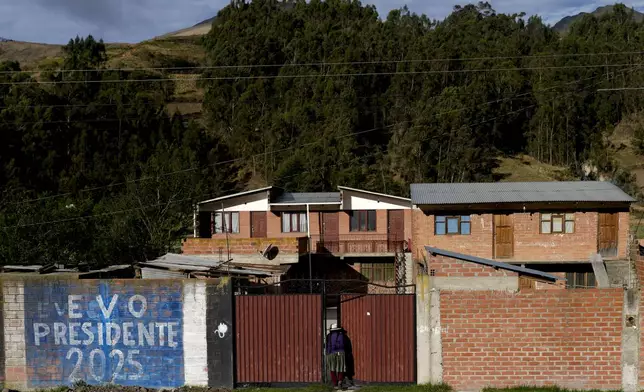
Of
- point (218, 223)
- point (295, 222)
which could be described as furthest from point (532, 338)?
point (218, 223)

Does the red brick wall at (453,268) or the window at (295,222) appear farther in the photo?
the window at (295,222)

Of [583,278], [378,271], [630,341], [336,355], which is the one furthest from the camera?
[378,271]

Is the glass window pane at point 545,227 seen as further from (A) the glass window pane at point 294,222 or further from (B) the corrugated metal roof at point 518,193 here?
(A) the glass window pane at point 294,222

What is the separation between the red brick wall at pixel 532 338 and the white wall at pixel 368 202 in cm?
2281

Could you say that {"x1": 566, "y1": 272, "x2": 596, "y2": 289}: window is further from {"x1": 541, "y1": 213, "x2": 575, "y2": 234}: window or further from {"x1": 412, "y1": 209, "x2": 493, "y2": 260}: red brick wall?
{"x1": 412, "y1": 209, "x2": 493, "y2": 260}: red brick wall

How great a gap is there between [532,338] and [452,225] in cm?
1697

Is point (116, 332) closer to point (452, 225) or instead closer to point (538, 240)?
point (452, 225)

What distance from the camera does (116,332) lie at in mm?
13219

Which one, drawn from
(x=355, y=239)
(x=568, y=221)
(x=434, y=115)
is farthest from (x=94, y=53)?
(x=568, y=221)

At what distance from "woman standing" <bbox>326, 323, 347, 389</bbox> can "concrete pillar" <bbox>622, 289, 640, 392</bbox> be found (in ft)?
17.9

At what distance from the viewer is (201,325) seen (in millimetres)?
12977

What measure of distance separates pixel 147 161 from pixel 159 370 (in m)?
40.1

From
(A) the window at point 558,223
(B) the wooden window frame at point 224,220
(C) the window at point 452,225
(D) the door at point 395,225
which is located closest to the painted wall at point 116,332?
(C) the window at point 452,225

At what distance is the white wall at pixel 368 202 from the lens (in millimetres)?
35188
